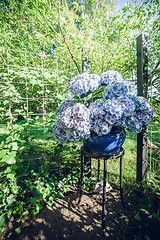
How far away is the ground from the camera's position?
1.15 m

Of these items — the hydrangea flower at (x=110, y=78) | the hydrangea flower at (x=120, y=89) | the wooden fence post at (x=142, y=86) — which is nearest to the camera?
the hydrangea flower at (x=120, y=89)

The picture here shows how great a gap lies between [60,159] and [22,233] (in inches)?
33.2

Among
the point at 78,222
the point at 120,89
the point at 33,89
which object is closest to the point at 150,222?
the point at 78,222

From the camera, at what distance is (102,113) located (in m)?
1.00

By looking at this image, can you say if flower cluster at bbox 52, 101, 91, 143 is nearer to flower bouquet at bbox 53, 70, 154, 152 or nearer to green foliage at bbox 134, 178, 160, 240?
flower bouquet at bbox 53, 70, 154, 152

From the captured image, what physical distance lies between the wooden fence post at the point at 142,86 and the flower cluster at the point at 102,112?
41 cm

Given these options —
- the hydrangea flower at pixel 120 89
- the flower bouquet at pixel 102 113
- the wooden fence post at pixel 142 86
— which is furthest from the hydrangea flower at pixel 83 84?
the wooden fence post at pixel 142 86

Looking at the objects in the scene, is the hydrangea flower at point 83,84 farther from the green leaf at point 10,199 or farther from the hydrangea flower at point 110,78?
the green leaf at point 10,199

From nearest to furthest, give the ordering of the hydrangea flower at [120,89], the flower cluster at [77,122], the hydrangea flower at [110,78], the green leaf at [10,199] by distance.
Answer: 1. the flower cluster at [77,122]
2. the hydrangea flower at [120,89]
3. the hydrangea flower at [110,78]
4. the green leaf at [10,199]

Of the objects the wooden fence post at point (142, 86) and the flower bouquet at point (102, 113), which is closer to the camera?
the flower bouquet at point (102, 113)

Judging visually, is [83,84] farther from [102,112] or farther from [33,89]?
[33,89]

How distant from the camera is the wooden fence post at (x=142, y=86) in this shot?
4.84 ft

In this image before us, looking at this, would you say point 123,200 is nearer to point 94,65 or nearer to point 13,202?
point 13,202

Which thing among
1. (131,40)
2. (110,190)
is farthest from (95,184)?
(131,40)
